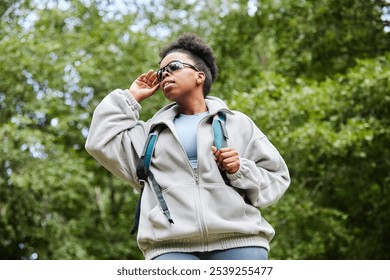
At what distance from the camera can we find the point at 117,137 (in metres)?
3.64

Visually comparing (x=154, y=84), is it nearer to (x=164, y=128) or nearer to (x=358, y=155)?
(x=164, y=128)

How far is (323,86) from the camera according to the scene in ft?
39.6

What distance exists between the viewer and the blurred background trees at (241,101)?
39.3ft

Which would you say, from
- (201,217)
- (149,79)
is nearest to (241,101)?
(149,79)

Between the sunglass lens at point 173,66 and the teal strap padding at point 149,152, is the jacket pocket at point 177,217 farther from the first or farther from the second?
the sunglass lens at point 173,66

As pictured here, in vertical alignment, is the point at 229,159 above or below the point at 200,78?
below

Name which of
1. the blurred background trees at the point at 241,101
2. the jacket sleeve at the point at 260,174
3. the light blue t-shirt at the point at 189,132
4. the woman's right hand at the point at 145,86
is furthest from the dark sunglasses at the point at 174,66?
the blurred background trees at the point at 241,101

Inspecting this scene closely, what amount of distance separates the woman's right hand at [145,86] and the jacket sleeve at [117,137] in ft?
0.33

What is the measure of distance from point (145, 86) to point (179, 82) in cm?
24

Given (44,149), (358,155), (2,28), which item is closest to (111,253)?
(44,149)

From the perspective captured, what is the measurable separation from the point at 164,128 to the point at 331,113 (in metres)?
8.95

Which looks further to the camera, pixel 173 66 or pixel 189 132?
pixel 173 66

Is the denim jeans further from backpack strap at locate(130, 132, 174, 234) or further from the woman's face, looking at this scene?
the woman's face

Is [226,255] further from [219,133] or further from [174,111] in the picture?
[174,111]
